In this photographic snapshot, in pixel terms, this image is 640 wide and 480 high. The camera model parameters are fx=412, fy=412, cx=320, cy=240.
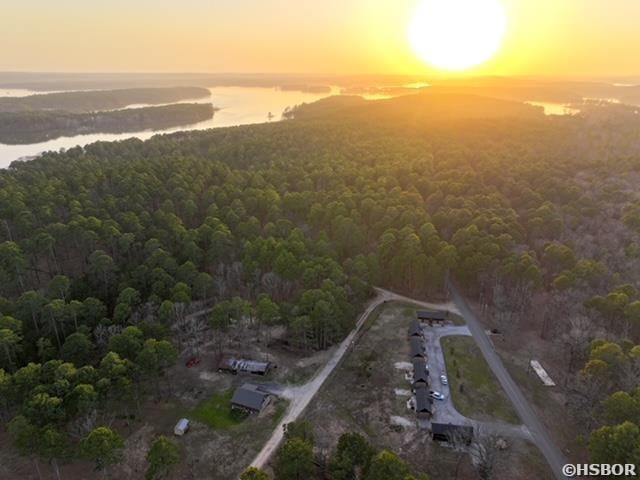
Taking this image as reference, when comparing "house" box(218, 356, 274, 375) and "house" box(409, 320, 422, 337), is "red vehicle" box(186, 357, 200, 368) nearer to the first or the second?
"house" box(218, 356, 274, 375)

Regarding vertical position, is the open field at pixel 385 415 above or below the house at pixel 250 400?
below

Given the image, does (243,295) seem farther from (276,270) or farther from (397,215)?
(397,215)

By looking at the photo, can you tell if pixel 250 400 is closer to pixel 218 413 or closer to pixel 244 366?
pixel 218 413

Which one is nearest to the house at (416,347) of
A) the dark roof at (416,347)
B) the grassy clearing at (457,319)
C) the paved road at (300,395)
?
the dark roof at (416,347)

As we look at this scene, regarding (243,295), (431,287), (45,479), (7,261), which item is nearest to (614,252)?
(431,287)

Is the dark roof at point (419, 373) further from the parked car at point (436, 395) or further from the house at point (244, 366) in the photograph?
the house at point (244, 366)

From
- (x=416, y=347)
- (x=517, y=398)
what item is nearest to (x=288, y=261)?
(x=416, y=347)
